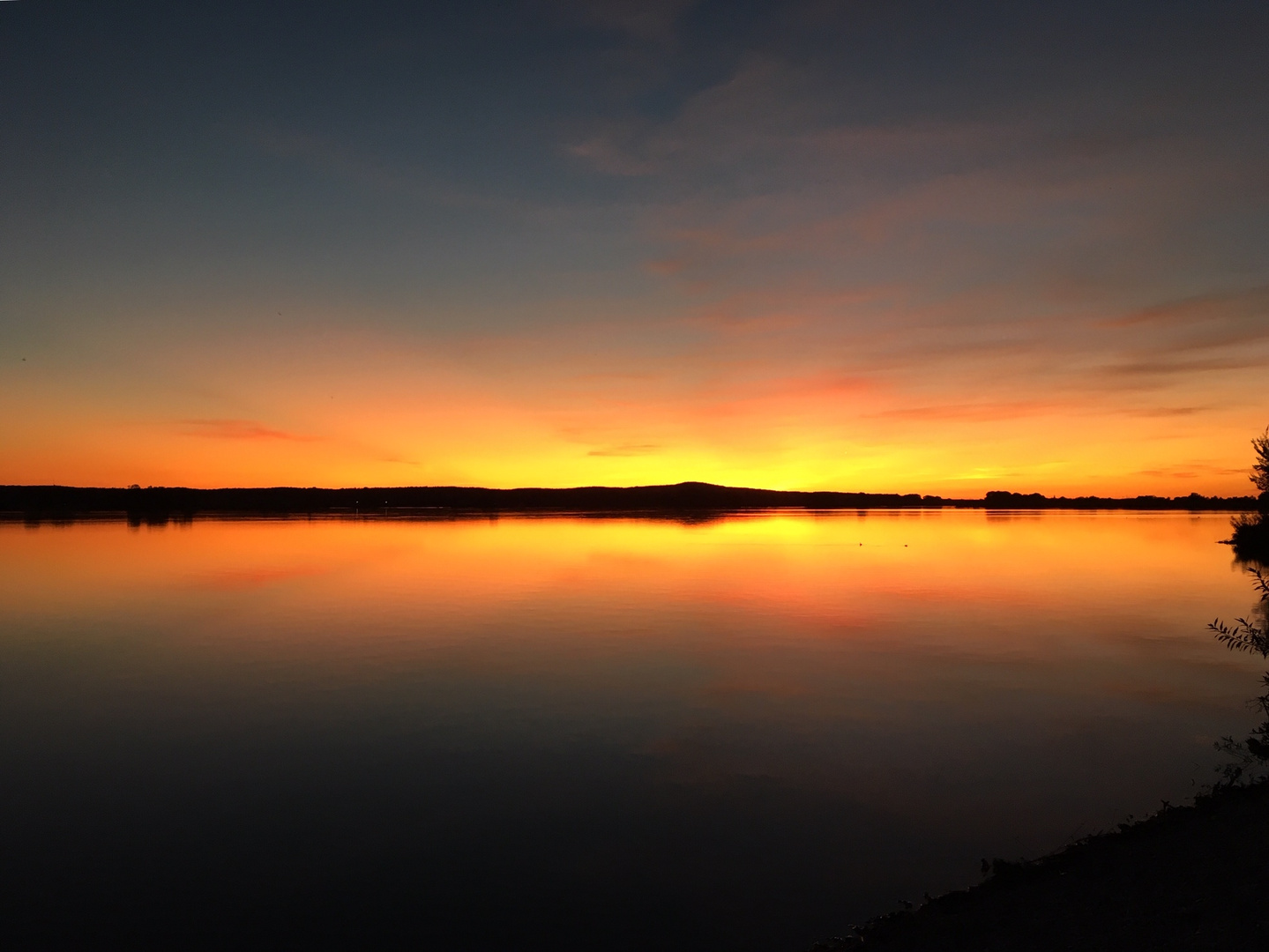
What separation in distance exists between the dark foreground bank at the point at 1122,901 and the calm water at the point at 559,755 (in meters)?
0.72

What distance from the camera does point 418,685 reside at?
17.5 meters

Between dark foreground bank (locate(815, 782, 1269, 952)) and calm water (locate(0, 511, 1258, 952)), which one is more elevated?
dark foreground bank (locate(815, 782, 1269, 952))

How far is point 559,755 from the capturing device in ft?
42.6

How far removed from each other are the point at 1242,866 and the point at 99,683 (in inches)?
845

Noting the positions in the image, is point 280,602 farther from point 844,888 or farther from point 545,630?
point 844,888

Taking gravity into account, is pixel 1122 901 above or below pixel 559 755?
above

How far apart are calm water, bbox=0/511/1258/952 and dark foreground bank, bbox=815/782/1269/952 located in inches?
28.3

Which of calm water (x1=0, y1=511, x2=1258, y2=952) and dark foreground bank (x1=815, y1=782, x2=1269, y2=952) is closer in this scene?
dark foreground bank (x1=815, y1=782, x2=1269, y2=952)

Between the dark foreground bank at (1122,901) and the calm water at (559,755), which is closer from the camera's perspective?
the dark foreground bank at (1122,901)

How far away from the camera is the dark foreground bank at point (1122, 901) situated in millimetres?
6594

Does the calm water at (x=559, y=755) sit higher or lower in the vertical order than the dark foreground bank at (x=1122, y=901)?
lower

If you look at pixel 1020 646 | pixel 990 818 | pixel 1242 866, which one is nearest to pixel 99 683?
pixel 990 818

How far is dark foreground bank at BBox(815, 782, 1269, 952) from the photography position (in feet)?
21.6

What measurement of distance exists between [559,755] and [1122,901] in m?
8.32
